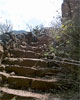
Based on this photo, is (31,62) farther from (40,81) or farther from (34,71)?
(40,81)

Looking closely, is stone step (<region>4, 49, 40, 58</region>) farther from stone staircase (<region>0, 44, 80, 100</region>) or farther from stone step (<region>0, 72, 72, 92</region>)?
stone step (<region>0, 72, 72, 92</region>)

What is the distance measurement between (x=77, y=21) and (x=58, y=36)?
2.39 feet

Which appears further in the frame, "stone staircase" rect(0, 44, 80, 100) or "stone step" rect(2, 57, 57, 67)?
Answer: "stone step" rect(2, 57, 57, 67)

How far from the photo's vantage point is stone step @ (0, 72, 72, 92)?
2.81 m

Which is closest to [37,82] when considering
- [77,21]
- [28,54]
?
[77,21]

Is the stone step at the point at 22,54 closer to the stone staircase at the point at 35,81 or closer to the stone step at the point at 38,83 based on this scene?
the stone staircase at the point at 35,81

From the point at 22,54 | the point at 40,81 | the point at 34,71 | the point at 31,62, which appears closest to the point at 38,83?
the point at 40,81

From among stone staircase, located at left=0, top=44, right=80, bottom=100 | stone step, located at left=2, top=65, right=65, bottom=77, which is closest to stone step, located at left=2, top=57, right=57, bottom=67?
stone staircase, located at left=0, top=44, right=80, bottom=100

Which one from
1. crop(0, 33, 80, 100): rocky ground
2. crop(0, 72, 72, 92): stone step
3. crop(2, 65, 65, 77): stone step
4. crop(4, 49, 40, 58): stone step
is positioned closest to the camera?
crop(0, 33, 80, 100): rocky ground

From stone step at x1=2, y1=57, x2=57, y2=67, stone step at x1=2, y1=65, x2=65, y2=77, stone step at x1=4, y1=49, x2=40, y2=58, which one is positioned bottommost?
stone step at x1=2, y1=65, x2=65, y2=77

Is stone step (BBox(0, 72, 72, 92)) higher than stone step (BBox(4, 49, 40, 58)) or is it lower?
lower

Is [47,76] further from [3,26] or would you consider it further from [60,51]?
[3,26]

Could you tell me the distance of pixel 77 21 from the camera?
8.21 ft

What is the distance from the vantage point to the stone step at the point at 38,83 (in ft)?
9.23
